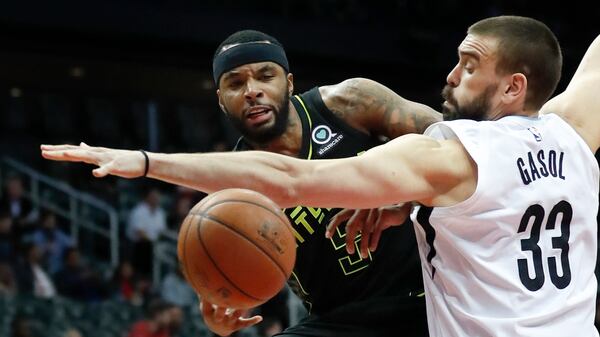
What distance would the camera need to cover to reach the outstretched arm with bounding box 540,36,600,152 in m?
3.80

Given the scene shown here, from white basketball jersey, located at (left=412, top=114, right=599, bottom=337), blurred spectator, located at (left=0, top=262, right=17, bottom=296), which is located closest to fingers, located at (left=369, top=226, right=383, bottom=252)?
white basketball jersey, located at (left=412, top=114, right=599, bottom=337)

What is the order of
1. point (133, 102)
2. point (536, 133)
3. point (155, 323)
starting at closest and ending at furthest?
point (536, 133) < point (155, 323) < point (133, 102)

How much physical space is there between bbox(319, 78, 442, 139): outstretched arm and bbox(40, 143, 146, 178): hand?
195 cm

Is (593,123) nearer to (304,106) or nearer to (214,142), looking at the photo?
(304,106)

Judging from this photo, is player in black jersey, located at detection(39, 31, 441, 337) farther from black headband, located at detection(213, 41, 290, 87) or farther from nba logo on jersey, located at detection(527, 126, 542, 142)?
nba logo on jersey, located at detection(527, 126, 542, 142)

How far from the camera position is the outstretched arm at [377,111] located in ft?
15.5

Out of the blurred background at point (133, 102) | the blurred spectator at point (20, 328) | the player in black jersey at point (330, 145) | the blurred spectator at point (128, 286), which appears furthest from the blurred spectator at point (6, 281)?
the player in black jersey at point (330, 145)

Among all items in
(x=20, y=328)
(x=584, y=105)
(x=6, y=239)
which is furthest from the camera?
(x=6, y=239)

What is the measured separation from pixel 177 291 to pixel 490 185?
10376 millimetres

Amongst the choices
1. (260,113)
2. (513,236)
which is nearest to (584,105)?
(513,236)

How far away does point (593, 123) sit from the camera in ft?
12.6

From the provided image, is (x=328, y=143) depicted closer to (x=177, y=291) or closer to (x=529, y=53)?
(x=529, y=53)

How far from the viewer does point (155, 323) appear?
434 inches

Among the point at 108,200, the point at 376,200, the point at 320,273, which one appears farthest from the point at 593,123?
the point at 108,200
